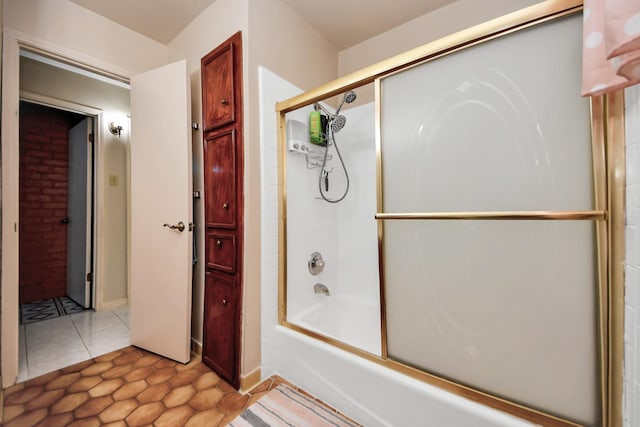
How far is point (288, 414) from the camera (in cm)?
128

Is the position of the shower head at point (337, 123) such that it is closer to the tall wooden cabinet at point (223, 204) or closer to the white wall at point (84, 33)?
the tall wooden cabinet at point (223, 204)

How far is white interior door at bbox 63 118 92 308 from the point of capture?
2672 mm

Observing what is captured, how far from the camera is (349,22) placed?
1.97 metres

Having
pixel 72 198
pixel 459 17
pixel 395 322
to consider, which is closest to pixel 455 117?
pixel 395 322

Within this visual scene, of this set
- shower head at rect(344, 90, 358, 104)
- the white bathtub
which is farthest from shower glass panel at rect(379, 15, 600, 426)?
the white bathtub

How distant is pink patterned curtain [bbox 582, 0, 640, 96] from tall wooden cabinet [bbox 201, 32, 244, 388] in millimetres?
1465

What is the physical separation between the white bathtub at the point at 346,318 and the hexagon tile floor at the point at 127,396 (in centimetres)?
44

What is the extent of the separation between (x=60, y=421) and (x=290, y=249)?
140 centimetres

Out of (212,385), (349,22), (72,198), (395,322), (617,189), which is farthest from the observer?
(72,198)

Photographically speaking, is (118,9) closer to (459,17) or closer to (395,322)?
(459,17)

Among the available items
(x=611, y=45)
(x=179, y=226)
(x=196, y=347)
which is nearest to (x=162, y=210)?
(x=179, y=226)

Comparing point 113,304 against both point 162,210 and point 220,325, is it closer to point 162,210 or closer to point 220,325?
point 162,210

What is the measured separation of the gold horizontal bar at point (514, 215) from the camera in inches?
30.6

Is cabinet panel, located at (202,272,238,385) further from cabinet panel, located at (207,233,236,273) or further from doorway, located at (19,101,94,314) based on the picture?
doorway, located at (19,101,94,314)
